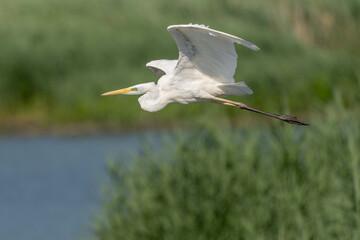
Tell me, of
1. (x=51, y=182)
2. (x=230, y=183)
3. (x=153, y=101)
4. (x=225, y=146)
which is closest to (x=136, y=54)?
(x=225, y=146)

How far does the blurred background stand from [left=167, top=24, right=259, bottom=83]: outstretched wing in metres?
0.53

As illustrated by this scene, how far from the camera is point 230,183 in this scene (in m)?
8.46

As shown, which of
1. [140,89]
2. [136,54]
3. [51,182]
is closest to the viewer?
[140,89]

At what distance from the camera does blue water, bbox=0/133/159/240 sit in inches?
608

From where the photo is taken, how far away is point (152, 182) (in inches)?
347

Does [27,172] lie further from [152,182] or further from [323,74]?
[152,182]

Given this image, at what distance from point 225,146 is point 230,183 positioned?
0.42 m

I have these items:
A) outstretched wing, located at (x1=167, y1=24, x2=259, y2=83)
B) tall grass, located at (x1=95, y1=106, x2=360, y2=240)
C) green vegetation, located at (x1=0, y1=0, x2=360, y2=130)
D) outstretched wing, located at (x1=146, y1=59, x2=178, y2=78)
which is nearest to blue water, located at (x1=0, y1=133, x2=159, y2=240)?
green vegetation, located at (x1=0, y1=0, x2=360, y2=130)

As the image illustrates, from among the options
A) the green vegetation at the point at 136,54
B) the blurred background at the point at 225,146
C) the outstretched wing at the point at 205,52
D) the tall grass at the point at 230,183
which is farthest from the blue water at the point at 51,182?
the outstretched wing at the point at 205,52

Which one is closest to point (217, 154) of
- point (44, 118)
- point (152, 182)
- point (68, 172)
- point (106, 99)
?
point (152, 182)

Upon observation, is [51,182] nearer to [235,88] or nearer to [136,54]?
[136,54]

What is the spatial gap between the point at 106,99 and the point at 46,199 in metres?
5.98

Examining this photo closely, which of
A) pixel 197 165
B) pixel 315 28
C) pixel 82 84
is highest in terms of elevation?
pixel 315 28

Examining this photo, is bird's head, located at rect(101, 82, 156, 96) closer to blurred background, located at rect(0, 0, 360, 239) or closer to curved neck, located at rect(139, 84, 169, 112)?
curved neck, located at rect(139, 84, 169, 112)
